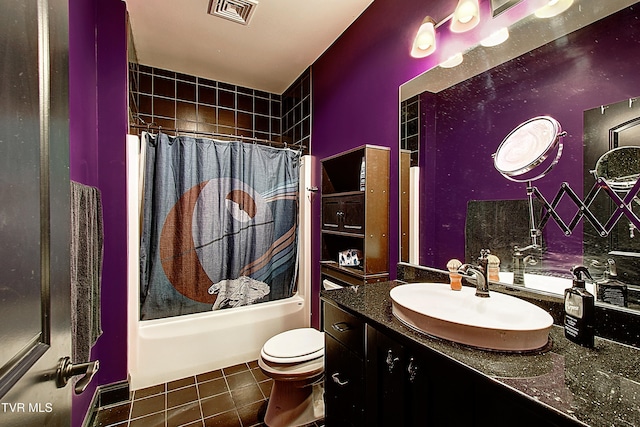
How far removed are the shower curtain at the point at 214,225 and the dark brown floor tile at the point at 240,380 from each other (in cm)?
53

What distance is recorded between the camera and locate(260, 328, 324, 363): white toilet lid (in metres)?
1.59

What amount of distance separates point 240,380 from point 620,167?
238 cm

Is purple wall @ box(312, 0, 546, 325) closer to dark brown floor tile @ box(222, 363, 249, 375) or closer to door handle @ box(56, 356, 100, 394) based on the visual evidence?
dark brown floor tile @ box(222, 363, 249, 375)

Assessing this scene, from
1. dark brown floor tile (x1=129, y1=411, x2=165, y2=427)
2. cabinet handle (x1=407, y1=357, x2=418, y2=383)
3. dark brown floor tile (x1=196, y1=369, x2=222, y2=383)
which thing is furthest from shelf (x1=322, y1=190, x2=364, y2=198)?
dark brown floor tile (x1=129, y1=411, x2=165, y2=427)

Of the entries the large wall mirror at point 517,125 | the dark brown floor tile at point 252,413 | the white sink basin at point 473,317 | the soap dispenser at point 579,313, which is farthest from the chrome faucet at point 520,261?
the dark brown floor tile at point 252,413

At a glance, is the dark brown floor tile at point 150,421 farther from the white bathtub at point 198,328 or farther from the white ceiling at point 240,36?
the white ceiling at point 240,36

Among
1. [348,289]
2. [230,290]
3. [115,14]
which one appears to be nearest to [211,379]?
[230,290]

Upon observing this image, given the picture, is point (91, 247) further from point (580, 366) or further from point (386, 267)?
point (580, 366)

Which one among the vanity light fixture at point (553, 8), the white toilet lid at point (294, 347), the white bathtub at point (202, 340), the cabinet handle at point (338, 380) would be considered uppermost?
the vanity light fixture at point (553, 8)

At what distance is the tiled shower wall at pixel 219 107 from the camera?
2721 mm

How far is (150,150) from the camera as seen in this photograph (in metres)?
2.16

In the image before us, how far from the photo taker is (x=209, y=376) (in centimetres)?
216

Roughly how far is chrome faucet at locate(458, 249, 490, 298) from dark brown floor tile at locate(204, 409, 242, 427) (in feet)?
5.01

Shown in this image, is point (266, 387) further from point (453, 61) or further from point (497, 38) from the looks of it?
point (497, 38)
